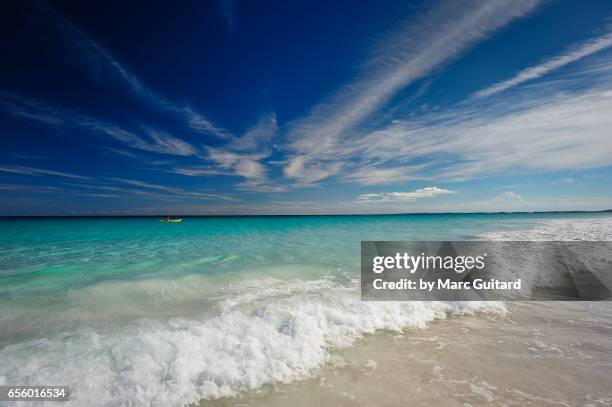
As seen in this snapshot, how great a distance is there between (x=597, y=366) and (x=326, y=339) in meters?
4.90

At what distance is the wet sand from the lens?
13.5 ft

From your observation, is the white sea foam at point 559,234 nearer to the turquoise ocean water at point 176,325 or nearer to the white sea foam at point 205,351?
the turquoise ocean water at point 176,325

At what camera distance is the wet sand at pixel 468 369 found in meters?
4.11

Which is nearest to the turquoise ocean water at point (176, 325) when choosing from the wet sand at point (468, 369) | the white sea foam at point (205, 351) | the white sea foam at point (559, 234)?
the white sea foam at point (205, 351)

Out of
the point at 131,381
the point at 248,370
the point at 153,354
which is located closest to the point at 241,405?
the point at 248,370

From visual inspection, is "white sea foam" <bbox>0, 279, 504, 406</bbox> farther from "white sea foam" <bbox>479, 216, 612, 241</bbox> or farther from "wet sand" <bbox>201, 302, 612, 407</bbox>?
"white sea foam" <bbox>479, 216, 612, 241</bbox>

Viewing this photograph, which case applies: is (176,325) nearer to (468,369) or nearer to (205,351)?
(205,351)

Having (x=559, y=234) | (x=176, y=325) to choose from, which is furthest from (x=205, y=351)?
(x=559, y=234)

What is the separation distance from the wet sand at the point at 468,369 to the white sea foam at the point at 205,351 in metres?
0.36

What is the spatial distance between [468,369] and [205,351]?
4.88 metres

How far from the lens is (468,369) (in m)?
4.78

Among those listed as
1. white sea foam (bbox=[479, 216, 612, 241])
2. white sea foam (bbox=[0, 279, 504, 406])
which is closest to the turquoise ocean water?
white sea foam (bbox=[0, 279, 504, 406])

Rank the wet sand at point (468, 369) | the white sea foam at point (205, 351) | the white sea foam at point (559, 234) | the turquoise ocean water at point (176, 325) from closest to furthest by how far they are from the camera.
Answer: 1. the wet sand at point (468, 369)
2. the white sea foam at point (205, 351)
3. the turquoise ocean water at point (176, 325)
4. the white sea foam at point (559, 234)

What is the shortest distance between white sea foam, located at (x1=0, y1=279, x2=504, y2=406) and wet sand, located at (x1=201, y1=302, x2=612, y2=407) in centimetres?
36
